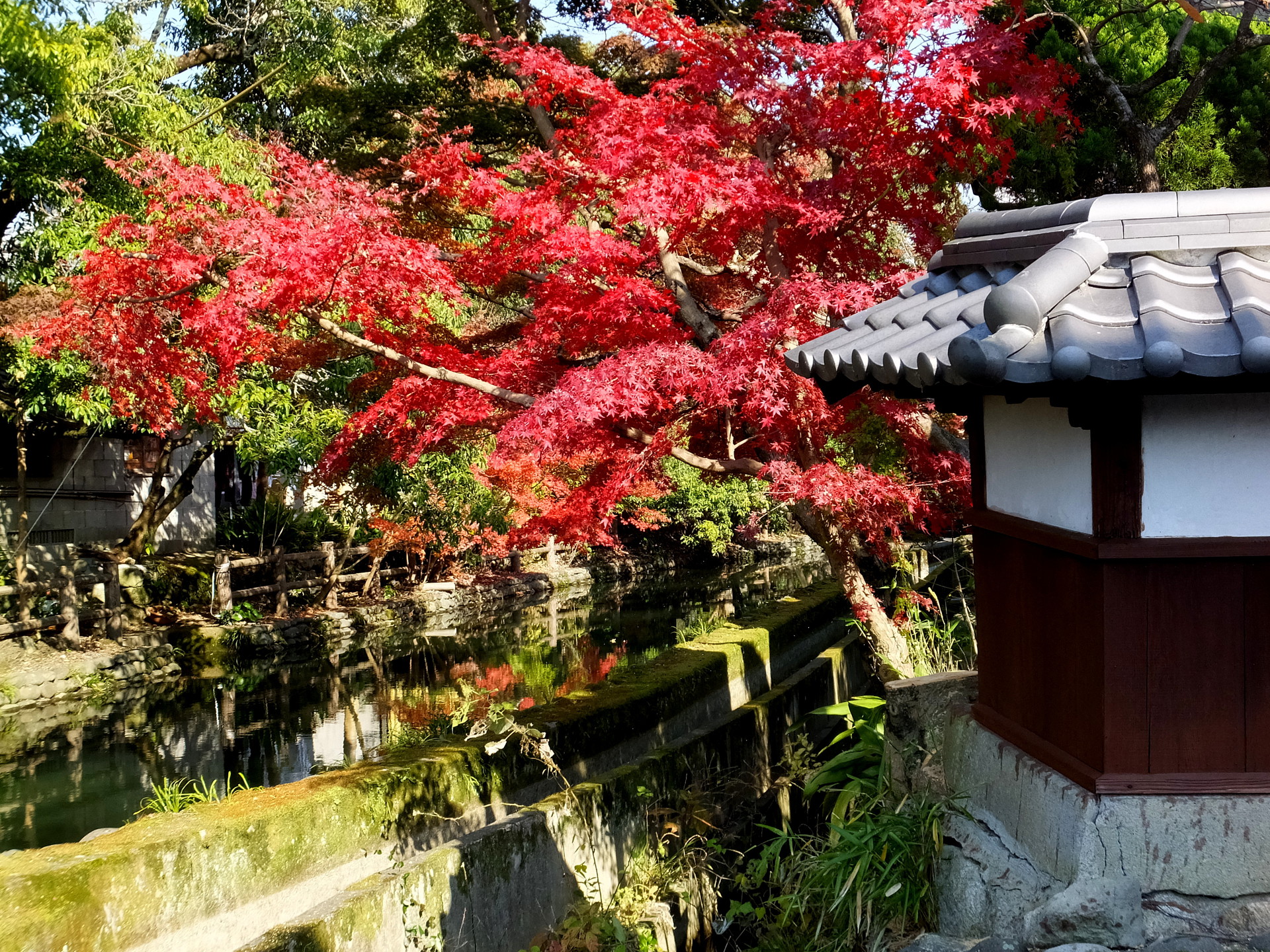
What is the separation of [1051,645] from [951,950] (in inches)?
40.4

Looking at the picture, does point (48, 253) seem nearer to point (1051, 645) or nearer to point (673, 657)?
point (673, 657)

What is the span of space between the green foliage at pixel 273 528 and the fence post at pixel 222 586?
71.2 inches

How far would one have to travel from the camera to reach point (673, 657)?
7855 mm

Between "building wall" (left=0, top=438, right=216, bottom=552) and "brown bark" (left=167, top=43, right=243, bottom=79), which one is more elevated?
"brown bark" (left=167, top=43, right=243, bottom=79)

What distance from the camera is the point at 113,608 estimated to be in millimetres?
12508

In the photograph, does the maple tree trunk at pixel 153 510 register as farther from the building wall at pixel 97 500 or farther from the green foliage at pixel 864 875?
the green foliage at pixel 864 875

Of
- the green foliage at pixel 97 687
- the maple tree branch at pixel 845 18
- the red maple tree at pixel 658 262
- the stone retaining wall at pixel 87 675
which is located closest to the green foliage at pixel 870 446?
the red maple tree at pixel 658 262

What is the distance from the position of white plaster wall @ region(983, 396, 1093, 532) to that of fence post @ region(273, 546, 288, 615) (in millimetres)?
12521

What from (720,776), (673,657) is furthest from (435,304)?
(720,776)

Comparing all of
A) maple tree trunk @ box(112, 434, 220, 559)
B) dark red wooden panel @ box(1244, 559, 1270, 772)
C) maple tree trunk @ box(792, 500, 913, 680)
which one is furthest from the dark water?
dark red wooden panel @ box(1244, 559, 1270, 772)

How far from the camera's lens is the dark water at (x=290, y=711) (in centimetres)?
874

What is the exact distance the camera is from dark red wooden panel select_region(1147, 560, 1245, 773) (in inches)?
115

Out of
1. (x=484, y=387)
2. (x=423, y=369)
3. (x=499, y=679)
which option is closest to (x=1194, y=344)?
(x=484, y=387)

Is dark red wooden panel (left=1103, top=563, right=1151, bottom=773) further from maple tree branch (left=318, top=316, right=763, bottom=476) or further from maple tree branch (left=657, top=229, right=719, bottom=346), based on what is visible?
maple tree branch (left=657, top=229, right=719, bottom=346)
